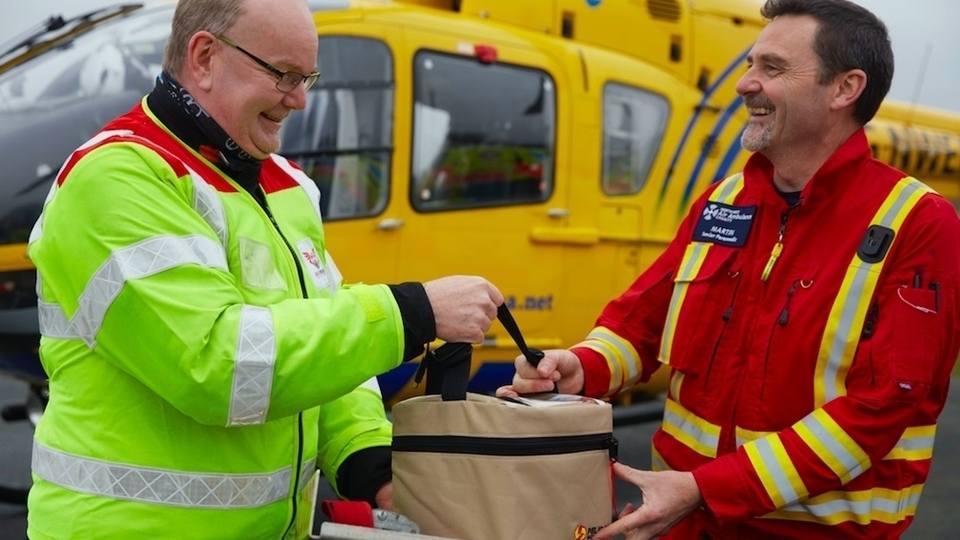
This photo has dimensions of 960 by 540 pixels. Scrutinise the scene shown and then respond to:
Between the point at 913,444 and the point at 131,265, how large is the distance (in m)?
1.59

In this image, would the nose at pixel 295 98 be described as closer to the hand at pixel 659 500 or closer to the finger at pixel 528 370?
the finger at pixel 528 370

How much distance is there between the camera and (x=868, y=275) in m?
2.31

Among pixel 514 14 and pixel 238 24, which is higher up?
pixel 238 24

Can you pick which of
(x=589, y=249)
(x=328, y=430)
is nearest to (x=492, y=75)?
(x=589, y=249)

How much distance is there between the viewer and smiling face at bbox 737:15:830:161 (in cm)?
248

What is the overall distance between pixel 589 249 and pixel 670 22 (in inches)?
66.3

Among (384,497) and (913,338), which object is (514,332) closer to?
(384,497)

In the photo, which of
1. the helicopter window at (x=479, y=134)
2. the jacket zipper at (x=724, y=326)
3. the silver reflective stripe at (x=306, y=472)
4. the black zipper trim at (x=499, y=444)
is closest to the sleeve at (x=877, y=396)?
the jacket zipper at (x=724, y=326)

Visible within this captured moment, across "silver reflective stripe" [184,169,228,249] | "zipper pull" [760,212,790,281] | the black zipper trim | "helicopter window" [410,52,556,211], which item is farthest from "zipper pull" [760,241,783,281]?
"helicopter window" [410,52,556,211]

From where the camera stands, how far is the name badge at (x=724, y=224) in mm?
2568

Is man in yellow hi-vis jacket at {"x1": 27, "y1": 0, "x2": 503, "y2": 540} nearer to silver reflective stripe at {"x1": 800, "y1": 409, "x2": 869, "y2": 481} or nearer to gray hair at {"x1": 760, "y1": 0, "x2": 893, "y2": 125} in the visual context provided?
silver reflective stripe at {"x1": 800, "y1": 409, "x2": 869, "y2": 481}

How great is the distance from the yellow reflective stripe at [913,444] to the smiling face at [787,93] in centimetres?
63

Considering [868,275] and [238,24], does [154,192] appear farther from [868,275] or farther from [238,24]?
[868,275]

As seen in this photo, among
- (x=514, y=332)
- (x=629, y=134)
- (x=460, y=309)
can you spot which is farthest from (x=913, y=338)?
(x=629, y=134)
